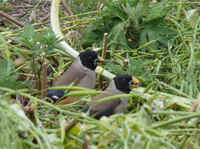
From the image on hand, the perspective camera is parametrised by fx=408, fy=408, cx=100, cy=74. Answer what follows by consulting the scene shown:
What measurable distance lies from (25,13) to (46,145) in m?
3.15

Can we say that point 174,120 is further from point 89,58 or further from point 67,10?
point 67,10

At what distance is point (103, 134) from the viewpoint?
188 cm

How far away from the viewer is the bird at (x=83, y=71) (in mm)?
3648

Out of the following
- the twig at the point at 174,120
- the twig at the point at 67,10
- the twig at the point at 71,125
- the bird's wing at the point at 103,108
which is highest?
the twig at the point at 67,10

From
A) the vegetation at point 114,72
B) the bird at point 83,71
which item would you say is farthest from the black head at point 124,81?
Answer: the bird at point 83,71

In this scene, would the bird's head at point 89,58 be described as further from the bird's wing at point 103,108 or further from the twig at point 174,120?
the twig at point 174,120

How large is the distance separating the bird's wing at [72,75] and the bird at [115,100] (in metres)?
0.39

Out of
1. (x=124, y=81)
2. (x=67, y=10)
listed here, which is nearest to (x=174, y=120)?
(x=124, y=81)

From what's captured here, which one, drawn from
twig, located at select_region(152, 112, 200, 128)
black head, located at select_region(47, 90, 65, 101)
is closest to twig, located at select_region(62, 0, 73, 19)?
black head, located at select_region(47, 90, 65, 101)

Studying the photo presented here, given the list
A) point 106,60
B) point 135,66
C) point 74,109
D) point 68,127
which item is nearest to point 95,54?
point 106,60

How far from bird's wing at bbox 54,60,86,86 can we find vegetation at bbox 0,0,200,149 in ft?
0.44

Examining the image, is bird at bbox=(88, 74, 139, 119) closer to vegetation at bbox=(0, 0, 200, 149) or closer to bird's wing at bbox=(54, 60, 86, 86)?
vegetation at bbox=(0, 0, 200, 149)

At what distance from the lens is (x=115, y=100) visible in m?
3.22

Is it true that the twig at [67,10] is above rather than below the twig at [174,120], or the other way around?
above
